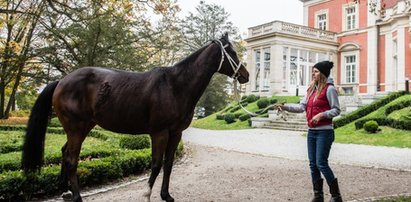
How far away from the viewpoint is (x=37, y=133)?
471 cm

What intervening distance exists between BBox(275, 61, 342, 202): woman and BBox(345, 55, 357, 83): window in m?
28.8

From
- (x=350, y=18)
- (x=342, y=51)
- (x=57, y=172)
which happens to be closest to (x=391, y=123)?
(x=57, y=172)

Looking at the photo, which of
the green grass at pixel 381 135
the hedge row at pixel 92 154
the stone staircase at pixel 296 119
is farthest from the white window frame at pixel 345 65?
the hedge row at pixel 92 154

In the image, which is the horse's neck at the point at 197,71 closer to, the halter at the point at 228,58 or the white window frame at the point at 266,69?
the halter at the point at 228,58

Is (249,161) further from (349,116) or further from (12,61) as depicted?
(12,61)

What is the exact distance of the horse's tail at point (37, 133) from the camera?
15.4 ft

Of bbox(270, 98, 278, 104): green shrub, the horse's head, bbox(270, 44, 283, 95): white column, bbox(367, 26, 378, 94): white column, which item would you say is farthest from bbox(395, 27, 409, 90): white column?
the horse's head

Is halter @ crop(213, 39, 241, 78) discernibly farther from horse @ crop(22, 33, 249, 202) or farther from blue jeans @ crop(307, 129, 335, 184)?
blue jeans @ crop(307, 129, 335, 184)

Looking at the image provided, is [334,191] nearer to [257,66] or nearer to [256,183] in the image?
[256,183]

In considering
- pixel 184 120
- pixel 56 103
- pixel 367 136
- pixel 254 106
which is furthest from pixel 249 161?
pixel 254 106

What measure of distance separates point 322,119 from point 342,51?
29397 millimetres

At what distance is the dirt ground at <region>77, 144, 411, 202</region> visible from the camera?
532 centimetres

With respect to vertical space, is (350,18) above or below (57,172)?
→ above

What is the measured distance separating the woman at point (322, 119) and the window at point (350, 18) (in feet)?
97.2
